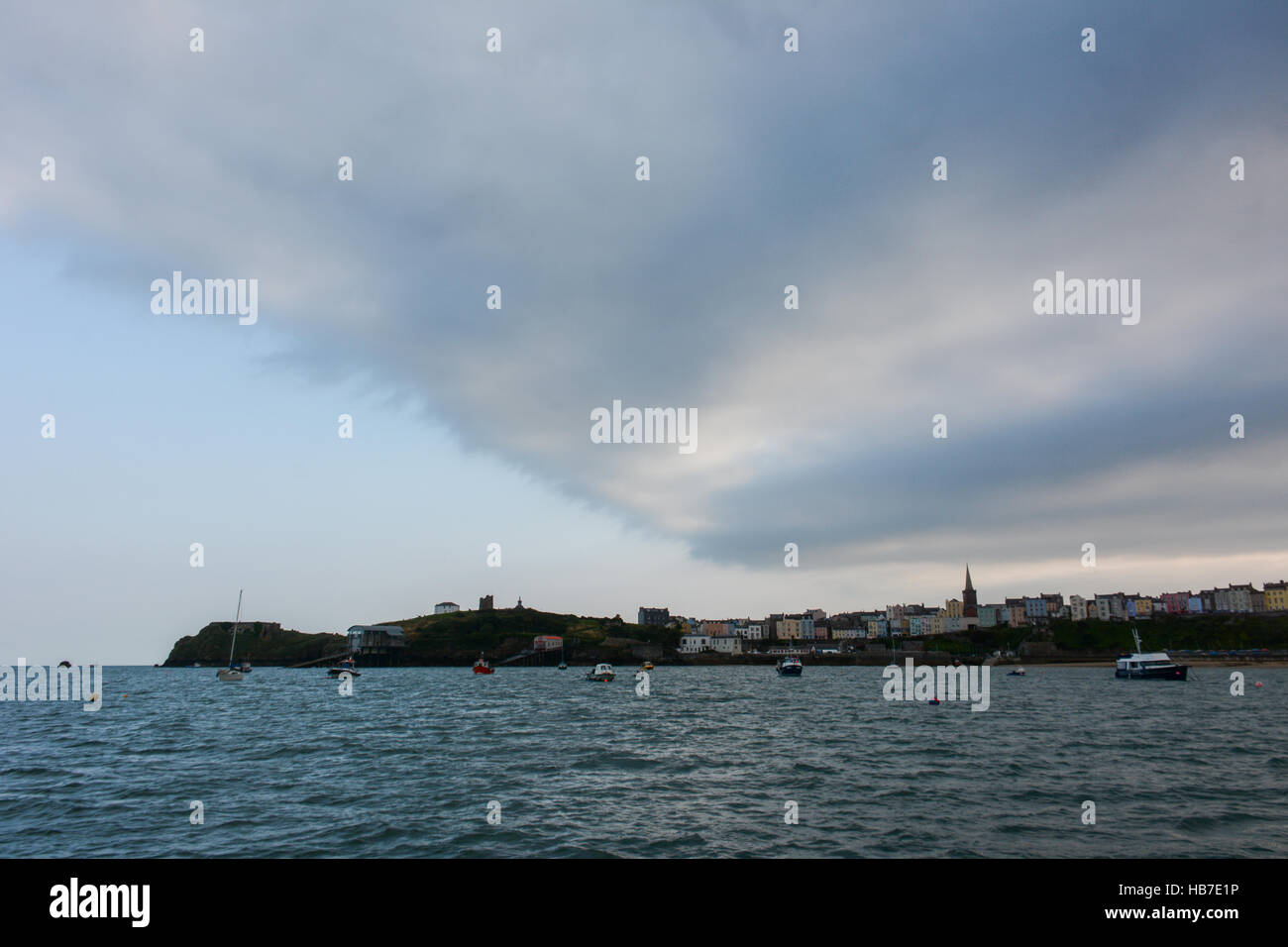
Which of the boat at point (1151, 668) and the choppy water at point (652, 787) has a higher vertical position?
the choppy water at point (652, 787)

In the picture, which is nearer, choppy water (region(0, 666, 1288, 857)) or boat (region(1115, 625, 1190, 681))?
choppy water (region(0, 666, 1288, 857))

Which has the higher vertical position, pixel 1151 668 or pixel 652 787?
pixel 652 787

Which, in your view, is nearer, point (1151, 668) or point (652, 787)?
point (652, 787)

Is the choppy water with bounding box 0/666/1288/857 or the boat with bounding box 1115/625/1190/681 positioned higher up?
the choppy water with bounding box 0/666/1288/857

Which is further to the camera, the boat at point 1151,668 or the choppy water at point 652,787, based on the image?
the boat at point 1151,668

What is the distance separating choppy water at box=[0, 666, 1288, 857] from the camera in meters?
20.6

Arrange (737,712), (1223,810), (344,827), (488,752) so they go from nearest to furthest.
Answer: (344,827) → (1223,810) → (488,752) → (737,712)

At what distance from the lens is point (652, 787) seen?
94.5 ft

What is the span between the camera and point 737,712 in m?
63.8

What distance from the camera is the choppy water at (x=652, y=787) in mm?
20609
